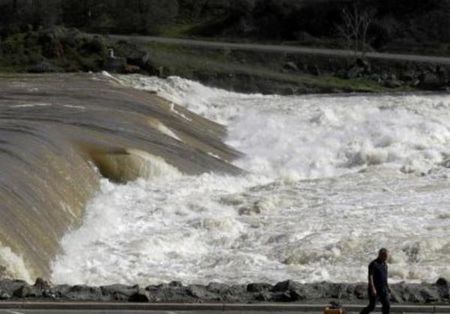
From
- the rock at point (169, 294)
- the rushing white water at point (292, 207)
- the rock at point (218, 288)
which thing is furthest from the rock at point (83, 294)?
the rushing white water at point (292, 207)

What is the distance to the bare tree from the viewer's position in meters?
57.6

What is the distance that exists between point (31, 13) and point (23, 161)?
45174 mm

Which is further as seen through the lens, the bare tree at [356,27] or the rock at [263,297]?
the bare tree at [356,27]

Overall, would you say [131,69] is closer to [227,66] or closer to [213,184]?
[227,66]

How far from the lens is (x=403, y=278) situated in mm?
21656

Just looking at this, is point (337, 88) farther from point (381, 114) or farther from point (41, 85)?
point (41, 85)

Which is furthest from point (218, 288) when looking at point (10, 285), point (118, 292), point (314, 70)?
point (314, 70)

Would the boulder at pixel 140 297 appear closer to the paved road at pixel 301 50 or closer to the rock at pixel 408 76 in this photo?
the rock at pixel 408 76

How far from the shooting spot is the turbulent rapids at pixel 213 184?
23.1m

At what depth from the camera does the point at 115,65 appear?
49.8 metres

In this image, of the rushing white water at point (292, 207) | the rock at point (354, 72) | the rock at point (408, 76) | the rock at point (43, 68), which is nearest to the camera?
the rushing white water at point (292, 207)

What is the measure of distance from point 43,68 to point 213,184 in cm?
2011

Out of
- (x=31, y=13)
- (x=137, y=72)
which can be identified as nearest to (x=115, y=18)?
(x=31, y=13)

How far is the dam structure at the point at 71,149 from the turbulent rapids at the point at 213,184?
0.21 feet
